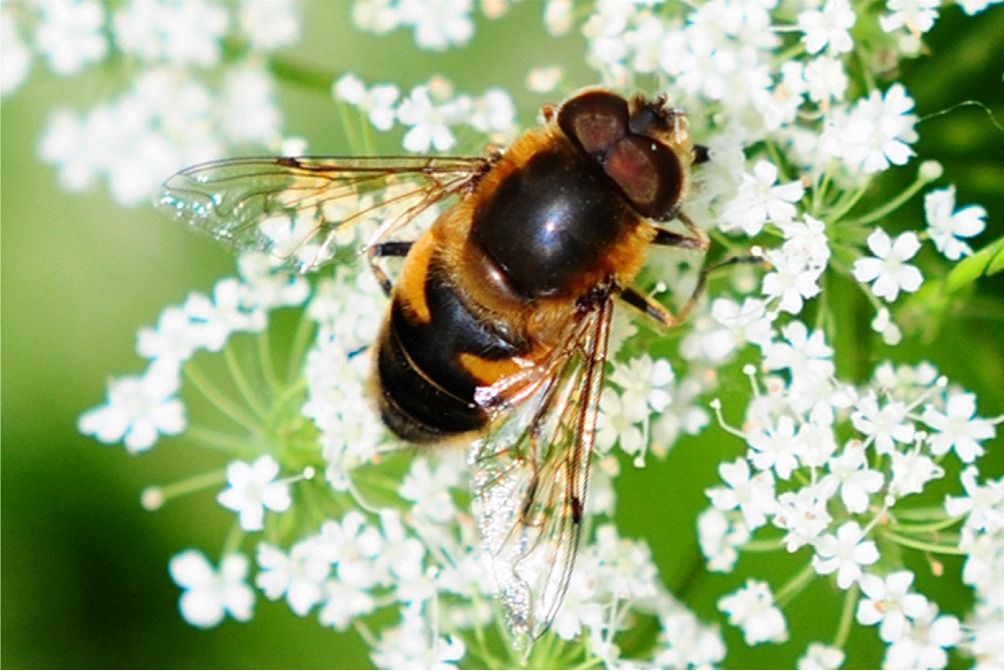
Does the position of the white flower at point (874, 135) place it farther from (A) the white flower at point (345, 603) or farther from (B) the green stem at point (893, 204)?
(A) the white flower at point (345, 603)

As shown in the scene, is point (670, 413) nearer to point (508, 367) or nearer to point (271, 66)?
point (508, 367)

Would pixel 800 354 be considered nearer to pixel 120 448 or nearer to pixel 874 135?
pixel 874 135

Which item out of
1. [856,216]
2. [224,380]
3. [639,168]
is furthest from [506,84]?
[639,168]

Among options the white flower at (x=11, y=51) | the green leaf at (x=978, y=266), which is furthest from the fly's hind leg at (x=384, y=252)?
the white flower at (x=11, y=51)

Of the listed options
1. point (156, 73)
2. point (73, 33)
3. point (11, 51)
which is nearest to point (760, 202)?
point (156, 73)

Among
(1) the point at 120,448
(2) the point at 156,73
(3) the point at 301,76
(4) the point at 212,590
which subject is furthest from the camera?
(1) the point at 120,448
